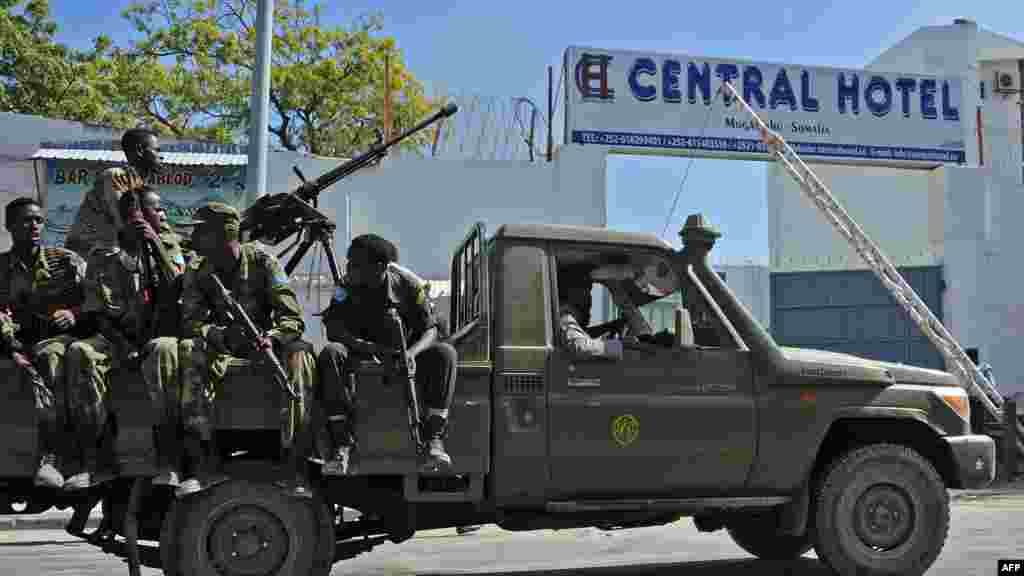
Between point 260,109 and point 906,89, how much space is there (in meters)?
13.5

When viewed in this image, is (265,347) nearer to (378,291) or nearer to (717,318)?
(378,291)

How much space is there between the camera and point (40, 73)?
25.1m

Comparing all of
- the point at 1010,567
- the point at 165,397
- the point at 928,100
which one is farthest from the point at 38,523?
the point at 928,100

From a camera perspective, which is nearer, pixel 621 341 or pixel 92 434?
pixel 92 434

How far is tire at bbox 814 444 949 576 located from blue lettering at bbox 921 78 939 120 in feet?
50.7

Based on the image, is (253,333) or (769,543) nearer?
(253,333)

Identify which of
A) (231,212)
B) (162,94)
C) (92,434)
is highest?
(162,94)

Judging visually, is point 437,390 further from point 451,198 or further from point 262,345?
point 451,198

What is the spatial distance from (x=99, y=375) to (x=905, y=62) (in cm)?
2564

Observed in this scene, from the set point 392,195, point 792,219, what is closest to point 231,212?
point 392,195

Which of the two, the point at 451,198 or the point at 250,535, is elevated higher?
the point at 451,198

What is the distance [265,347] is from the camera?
5.16 meters

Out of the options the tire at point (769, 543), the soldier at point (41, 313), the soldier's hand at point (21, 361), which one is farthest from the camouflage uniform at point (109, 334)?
the tire at point (769, 543)

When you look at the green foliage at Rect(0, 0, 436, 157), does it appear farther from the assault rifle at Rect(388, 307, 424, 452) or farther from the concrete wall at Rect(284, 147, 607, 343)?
the assault rifle at Rect(388, 307, 424, 452)
